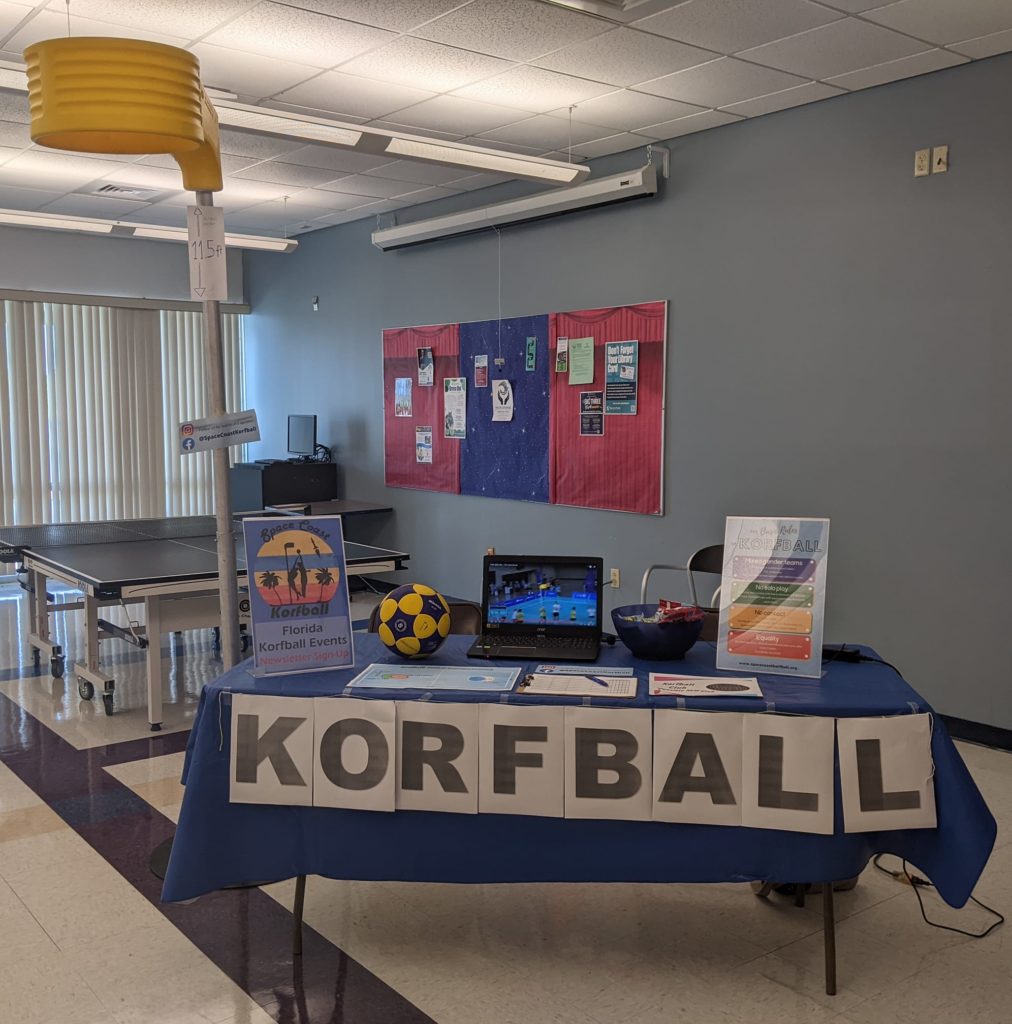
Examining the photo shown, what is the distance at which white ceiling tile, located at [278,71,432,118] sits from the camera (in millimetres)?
4688

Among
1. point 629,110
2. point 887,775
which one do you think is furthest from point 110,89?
point 629,110

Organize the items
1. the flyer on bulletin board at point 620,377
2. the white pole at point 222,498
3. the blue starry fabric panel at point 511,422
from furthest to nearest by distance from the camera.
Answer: the blue starry fabric panel at point 511,422
the flyer on bulletin board at point 620,377
the white pole at point 222,498

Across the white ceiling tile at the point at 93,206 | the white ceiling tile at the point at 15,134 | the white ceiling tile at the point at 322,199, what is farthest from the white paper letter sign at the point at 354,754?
the white ceiling tile at the point at 93,206

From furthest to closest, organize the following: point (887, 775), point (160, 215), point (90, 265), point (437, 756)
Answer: point (90, 265)
point (160, 215)
point (437, 756)
point (887, 775)

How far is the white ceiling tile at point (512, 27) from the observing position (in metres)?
3.80

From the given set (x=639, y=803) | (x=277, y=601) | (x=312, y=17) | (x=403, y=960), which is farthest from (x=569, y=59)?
(x=403, y=960)

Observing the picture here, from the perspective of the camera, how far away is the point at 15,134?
217 inches

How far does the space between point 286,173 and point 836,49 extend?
344 centimetres

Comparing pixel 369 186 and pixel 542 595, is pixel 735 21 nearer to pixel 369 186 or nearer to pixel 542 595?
pixel 542 595

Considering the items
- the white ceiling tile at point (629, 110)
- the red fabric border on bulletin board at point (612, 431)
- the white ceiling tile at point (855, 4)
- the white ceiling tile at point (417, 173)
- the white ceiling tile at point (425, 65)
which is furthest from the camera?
the white ceiling tile at point (417, 173)

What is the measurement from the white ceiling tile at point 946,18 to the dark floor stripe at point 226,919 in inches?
143

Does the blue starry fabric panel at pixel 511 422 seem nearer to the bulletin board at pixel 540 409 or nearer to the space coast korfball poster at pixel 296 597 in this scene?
the bulletin board at pixel 540 409

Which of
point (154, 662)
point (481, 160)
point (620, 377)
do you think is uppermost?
point (481, 160)

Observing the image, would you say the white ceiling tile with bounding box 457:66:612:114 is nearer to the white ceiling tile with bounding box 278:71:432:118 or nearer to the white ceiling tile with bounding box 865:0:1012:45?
the white ceiling tile with bounding box 278:71:432:118
